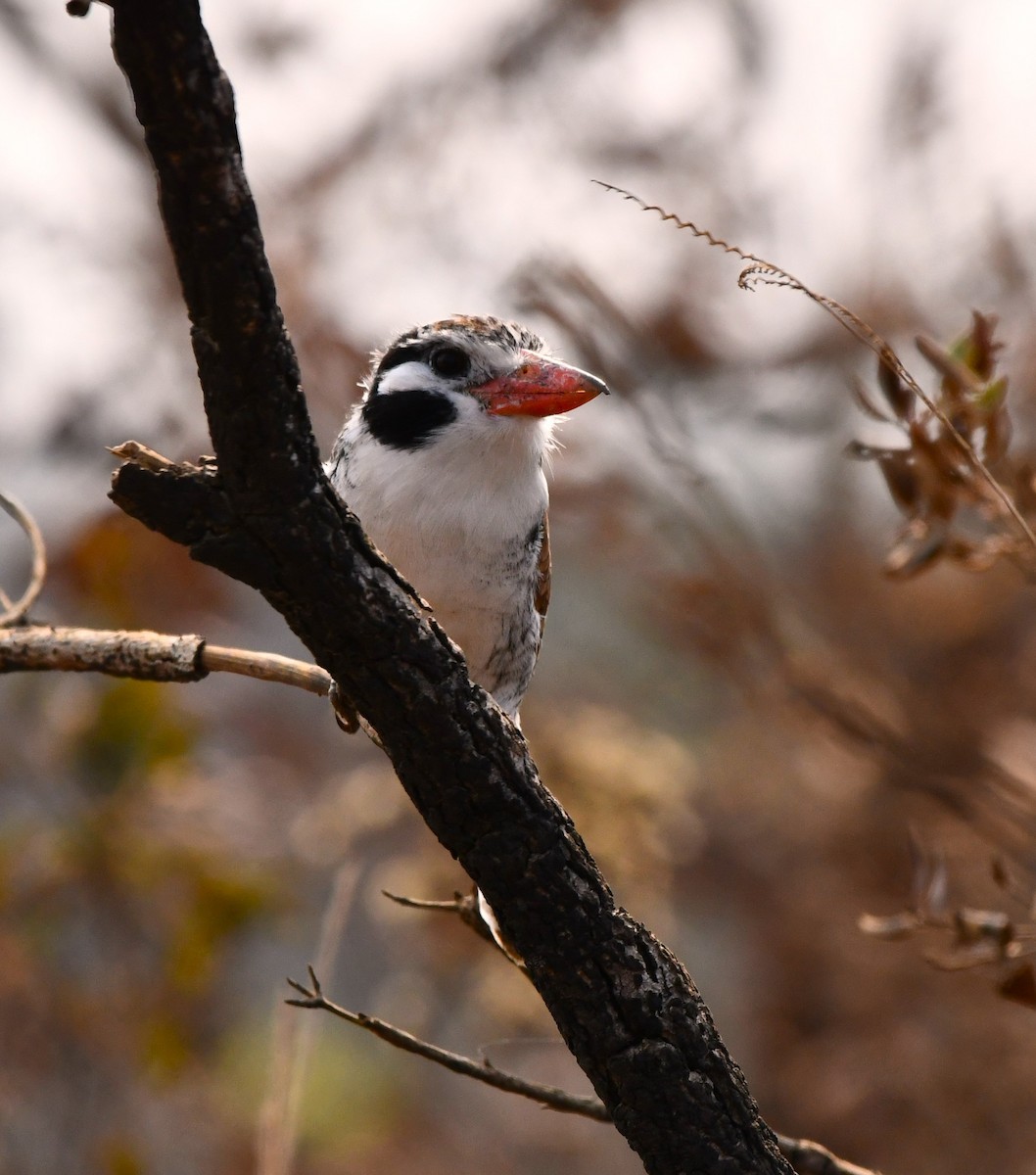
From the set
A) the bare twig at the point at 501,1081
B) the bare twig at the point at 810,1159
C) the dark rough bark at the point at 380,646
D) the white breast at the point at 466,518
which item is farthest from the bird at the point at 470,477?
the bare twig at the point at 810,1159

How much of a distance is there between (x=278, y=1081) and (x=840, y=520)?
5.83 meters

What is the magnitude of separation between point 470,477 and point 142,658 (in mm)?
814

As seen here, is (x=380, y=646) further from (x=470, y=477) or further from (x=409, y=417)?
(x=409, y=417)

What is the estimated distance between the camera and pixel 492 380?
9.77 ft

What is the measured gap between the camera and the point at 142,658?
2.46 m

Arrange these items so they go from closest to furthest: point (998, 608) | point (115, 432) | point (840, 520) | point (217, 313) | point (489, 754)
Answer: point (217, 313), point (489, 754), point (115, 432), point (998, 608), point (840, 520)

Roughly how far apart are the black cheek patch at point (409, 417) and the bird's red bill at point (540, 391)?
0.10m

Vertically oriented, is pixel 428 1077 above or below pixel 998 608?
below

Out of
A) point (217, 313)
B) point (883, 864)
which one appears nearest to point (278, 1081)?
point (217, 313)

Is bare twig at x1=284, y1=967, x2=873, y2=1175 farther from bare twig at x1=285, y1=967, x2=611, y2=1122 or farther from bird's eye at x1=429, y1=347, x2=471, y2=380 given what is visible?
bird's eye at x1=429, y1=347, x2=471, y2=380

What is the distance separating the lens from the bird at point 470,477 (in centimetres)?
282

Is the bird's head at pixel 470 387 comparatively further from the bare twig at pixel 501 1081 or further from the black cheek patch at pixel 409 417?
the bare twig at pixel 501 1081

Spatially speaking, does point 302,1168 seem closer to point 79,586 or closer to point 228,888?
point 228,888

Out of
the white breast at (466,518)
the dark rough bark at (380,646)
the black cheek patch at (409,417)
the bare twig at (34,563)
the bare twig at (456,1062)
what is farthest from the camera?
the black cheek patch at (409,417)
